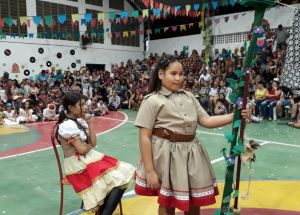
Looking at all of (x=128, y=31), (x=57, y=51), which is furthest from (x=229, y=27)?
(x=57, y=51)

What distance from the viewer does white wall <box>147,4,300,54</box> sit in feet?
45.8

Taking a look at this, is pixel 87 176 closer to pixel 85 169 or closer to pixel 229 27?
pixel 85 169

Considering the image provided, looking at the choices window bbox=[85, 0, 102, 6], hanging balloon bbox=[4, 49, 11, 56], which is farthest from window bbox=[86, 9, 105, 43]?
hanging balloon bbox=[4, 49, 11, 56]

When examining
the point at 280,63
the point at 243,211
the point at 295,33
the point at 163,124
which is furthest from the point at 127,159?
the point at 280,63

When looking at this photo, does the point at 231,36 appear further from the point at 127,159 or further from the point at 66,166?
the point at 66,166

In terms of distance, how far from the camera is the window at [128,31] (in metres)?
18.4

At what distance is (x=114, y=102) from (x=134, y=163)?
27.6 ft

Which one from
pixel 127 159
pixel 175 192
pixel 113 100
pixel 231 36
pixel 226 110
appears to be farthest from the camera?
pixel 231 36

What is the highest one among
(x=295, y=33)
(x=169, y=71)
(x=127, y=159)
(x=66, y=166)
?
(x=295, y=33)

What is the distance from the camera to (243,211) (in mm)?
3049

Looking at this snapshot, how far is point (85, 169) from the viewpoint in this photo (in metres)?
2.58

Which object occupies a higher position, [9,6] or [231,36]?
[9,6]

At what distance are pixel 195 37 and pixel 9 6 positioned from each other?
9.14 meters

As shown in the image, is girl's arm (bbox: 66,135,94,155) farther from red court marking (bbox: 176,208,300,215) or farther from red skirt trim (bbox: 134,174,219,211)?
red court marking (bbox: 176,208,300,215)
